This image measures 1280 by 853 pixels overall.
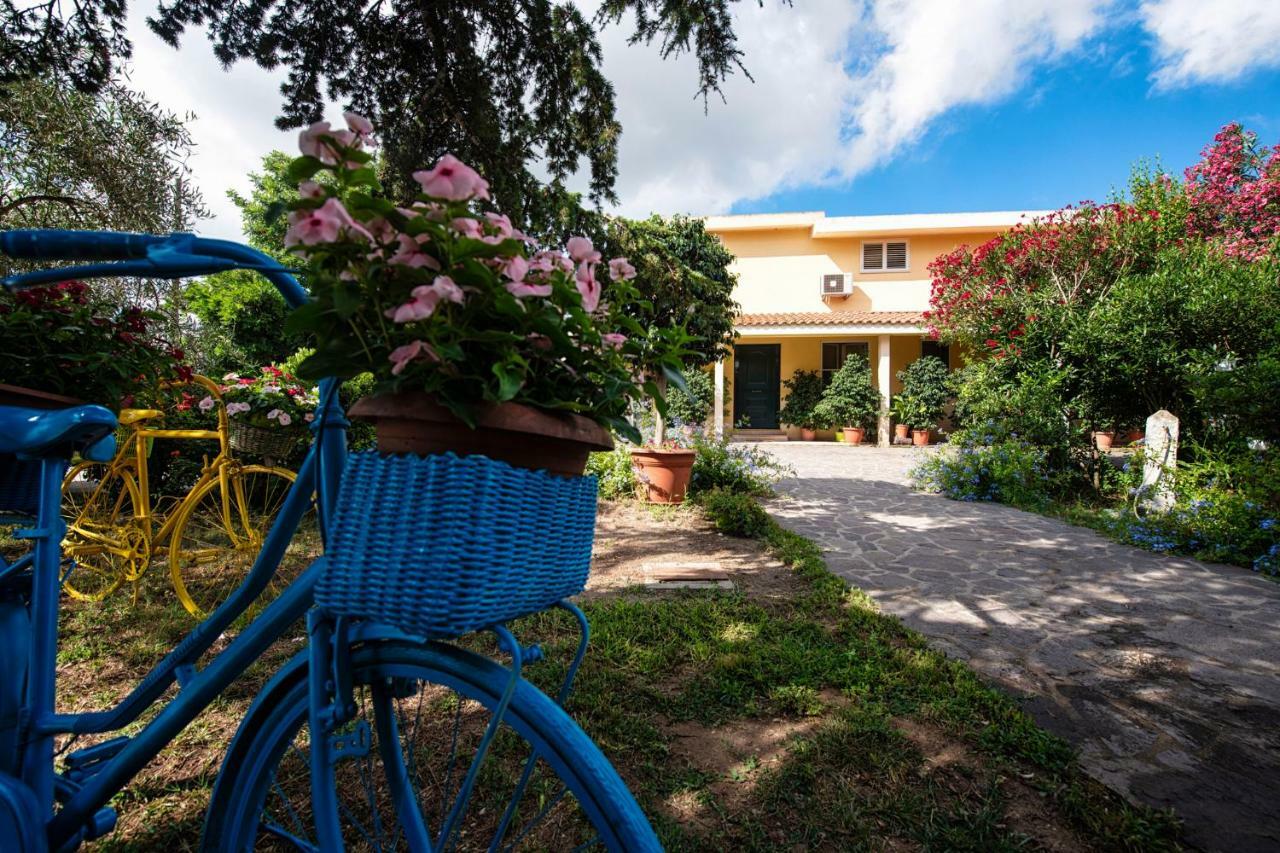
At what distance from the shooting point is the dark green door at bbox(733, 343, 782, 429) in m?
15.8

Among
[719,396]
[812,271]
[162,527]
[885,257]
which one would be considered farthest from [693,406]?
[162,527]

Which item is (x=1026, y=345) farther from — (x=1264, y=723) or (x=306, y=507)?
(x=306, y=507)

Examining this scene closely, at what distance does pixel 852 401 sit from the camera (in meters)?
13.8

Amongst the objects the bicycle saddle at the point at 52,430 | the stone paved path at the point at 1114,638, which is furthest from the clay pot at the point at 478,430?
the stone paved path at the point at 1114,638

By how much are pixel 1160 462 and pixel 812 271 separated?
1104cm

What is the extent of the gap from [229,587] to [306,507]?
11.1 feet

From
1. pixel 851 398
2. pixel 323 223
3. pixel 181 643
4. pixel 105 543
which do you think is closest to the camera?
pixel 323 223

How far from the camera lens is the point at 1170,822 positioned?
169cm

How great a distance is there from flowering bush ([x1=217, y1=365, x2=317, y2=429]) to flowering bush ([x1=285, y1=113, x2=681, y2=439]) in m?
2.95

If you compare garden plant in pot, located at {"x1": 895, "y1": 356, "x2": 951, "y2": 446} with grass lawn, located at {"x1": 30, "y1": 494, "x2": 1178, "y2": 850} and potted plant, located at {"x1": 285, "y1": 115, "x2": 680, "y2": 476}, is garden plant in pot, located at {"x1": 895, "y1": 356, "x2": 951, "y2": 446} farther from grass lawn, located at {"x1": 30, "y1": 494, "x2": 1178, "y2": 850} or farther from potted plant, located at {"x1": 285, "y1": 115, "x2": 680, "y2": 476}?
potted plant, located at {"x1": 285, "y1": 115, "x2": 680, "y2": 476}

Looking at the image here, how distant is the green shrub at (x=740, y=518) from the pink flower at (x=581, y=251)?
4600 mm

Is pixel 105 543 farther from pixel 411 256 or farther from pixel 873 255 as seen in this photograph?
pixel 873 255

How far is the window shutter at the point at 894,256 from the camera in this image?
51.6 ft

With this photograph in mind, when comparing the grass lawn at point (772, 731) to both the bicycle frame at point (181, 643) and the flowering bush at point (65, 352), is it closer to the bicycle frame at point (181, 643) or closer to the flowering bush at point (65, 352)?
the bicycle frame at point (181, 643)
